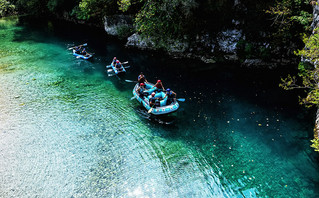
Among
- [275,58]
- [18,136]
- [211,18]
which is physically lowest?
[18,136]

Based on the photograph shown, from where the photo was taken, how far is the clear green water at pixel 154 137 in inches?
396

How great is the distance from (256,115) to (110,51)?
19.1 m

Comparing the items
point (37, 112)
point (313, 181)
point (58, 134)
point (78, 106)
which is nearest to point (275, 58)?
point (313, 181)

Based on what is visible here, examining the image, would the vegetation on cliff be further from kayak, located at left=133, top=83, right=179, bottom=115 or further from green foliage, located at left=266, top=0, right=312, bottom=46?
kayak, located at left=133, top=83, right=179, bottom=115

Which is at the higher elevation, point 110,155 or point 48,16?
point 48,16

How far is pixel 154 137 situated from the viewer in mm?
12797

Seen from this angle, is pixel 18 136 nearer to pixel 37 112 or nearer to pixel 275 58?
pixel 37 112

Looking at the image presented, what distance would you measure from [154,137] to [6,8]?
54.2m

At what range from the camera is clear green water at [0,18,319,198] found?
10062 millimetres

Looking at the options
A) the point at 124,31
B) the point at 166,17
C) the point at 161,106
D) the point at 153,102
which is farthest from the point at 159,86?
the point at 124,31

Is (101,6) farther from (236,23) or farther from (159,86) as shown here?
(159,86)

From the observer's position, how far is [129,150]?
38.9 ft

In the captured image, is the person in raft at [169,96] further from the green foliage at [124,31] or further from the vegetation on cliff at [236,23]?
the green foliage at [124,31]

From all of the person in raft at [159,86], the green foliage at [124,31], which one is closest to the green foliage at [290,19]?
the person in raft at [159,86]
